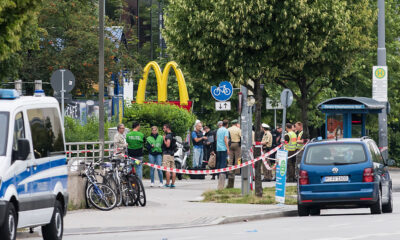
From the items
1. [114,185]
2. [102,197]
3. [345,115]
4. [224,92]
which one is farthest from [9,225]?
[345,115]

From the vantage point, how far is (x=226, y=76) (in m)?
24.3

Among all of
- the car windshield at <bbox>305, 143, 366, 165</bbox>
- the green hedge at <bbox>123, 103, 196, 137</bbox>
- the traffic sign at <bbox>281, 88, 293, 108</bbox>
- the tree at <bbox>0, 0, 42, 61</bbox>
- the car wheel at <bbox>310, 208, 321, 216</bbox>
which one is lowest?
the car wheel at <bbox>310, 208, 321, 216</bbox>

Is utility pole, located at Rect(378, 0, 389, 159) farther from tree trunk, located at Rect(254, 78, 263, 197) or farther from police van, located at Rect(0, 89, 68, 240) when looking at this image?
police van, located at Rect(0, 89, 68, 240)

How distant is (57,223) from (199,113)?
36474mm

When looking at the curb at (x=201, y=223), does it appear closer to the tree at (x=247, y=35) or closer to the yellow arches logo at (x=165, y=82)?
the tree at (x=247, y=35)

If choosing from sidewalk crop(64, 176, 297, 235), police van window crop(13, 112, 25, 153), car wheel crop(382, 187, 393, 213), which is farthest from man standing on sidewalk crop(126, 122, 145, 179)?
police van window crop(13, 112, 25, 153)

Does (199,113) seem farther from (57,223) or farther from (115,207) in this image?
(57,223)

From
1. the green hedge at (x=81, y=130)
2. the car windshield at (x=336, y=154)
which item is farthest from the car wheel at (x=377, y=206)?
the green hedge at (x=81, y=130)

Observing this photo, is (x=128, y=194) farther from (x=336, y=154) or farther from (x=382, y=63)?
(x=382, y=63)

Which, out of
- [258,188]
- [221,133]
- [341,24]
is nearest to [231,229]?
[258,188]

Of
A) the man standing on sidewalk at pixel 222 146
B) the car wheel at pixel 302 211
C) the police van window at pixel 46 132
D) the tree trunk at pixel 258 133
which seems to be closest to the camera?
the police van window at pixel 46 132

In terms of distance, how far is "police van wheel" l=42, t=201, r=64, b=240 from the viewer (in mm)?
14539

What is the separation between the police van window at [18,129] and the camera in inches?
517

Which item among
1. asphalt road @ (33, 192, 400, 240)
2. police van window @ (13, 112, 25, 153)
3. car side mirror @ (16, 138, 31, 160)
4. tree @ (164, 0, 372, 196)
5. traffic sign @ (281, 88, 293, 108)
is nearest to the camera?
car side mirror @ (16, 138, 31, 160)
